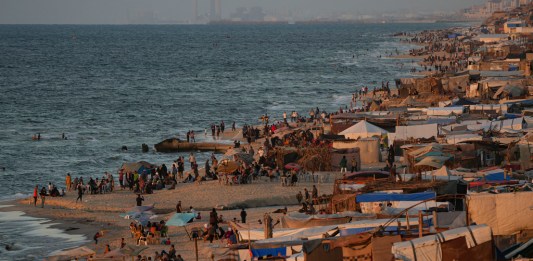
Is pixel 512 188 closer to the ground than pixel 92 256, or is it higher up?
higher up

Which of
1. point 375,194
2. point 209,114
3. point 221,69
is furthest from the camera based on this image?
point 221,69

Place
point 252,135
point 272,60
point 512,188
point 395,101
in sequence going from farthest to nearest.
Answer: point 272,60, point 395,101, point 252,135, point 512,188

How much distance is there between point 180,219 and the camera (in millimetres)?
28391

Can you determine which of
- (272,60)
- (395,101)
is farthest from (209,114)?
(272,60)

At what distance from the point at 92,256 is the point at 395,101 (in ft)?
118

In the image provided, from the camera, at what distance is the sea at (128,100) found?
4678 cm

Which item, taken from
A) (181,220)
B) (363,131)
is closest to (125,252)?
(181,220)

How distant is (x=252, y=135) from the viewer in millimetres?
51344

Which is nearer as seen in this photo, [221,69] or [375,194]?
[375,194]

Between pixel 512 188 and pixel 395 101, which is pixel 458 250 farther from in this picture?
pixel 395 101

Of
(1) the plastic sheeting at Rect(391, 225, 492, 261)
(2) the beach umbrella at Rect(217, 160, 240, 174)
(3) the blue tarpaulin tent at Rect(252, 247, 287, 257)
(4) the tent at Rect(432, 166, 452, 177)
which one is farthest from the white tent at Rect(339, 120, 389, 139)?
(1) the plastic sheeting at Rect(391, 225, 492, 261)

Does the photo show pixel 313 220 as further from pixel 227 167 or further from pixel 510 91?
pixel 510 91

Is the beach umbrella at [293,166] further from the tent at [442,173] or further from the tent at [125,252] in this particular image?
the tent at [125,252]

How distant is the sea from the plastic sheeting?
1471cm
